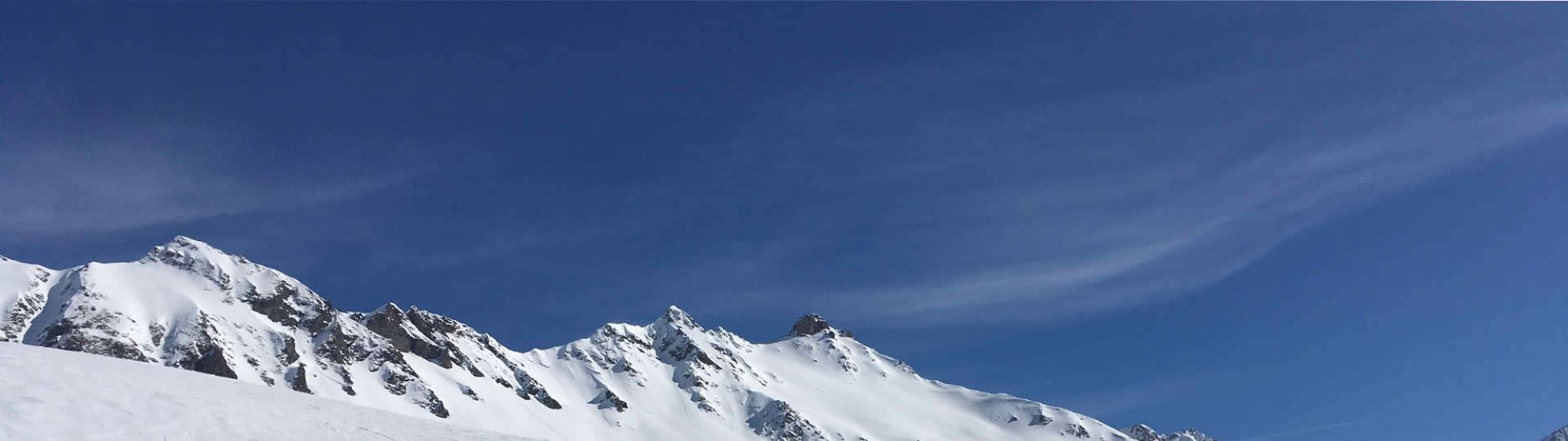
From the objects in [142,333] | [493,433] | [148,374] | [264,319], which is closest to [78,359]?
[148,374]

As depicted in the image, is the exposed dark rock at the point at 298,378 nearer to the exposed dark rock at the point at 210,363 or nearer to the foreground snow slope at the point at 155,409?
the exposed dark rock at the point at 210,363

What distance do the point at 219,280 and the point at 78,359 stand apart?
180550 mm

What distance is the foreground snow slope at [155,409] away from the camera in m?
28.0

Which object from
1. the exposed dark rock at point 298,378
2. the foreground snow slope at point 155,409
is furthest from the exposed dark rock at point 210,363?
the foreground snow slope at point 155,409

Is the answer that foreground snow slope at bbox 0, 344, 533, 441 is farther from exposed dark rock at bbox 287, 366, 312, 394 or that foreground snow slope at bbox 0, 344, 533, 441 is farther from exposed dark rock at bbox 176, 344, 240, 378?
exposed dark rock at bbox 287, 366, 312, 394

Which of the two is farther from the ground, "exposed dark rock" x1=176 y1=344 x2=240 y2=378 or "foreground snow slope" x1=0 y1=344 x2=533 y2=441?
"exposed dark rock" x1=176 y1=344 x2=240 y2=378

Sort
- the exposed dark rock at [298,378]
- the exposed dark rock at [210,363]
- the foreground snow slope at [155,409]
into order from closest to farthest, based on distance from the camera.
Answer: the foreground snow slope at [155,409]
the exposed dark rock at [210,363]
the exposed dark rock at [298,378]

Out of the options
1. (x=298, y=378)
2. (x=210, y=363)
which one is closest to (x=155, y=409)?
(x=210, y=363)

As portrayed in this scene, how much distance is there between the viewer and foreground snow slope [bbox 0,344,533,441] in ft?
91.9

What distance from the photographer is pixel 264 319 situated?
19425 centimetres

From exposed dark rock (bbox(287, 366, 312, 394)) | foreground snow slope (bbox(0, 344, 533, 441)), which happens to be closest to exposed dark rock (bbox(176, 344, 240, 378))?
exposed dark rock (bbox(287, 366, 312, 394))

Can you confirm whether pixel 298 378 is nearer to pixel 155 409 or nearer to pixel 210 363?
pixel 210 363

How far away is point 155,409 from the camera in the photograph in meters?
31.0

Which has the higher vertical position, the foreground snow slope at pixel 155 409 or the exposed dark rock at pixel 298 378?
the exposed dark rock at pixel 298 378
